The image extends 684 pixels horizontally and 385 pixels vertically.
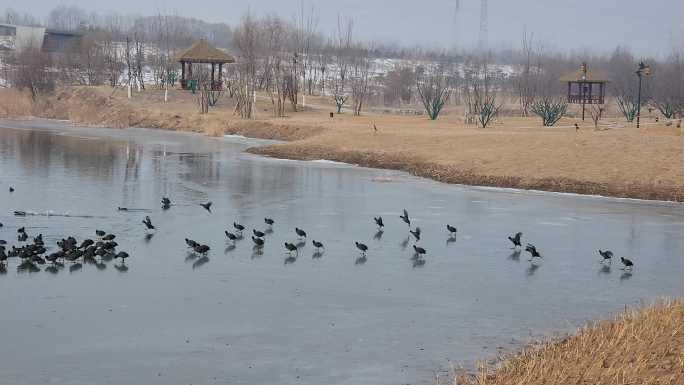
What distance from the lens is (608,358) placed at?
10.7 metres

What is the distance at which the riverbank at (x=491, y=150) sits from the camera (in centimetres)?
2914

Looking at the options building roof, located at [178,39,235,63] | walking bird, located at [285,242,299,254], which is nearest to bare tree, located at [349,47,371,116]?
building roof, located at [178,39,235,63]

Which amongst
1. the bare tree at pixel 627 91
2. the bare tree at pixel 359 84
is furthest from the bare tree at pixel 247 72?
the bare tree at pixel 627 91

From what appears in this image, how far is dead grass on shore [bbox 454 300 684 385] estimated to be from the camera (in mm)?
9922

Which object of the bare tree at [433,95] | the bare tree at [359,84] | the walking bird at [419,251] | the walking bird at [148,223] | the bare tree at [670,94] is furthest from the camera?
the bare tree at [359,84]

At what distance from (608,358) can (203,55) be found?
191 ft

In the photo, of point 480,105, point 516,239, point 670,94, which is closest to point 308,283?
point 516,239

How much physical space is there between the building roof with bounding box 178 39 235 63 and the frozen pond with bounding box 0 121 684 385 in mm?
37693

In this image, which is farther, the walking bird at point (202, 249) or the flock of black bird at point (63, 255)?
the walking bird at point (202, 249)

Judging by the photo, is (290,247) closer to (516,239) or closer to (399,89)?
(516,239)

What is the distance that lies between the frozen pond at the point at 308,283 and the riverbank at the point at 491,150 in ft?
6.23

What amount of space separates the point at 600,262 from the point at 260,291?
6.41 m

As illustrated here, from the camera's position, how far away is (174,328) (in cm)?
1282

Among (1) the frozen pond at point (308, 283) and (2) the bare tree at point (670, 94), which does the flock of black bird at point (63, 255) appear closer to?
(1) the frozen pond at point (308, 283)
